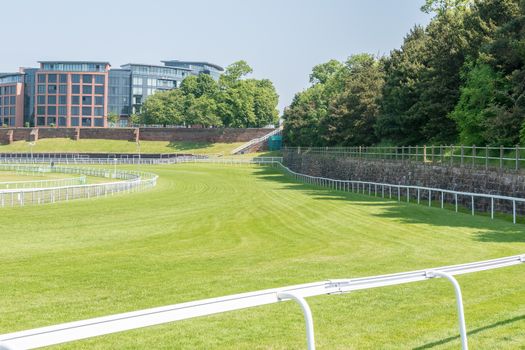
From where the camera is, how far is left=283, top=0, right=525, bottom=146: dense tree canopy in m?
34.2

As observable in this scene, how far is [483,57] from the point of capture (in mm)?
36625

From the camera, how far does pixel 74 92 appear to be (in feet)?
504

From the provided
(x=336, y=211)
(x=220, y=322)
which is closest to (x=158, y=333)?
(x=220, y=322)

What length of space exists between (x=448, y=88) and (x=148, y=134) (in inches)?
3601

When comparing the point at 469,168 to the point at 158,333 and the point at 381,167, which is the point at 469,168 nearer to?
the point at 381,167

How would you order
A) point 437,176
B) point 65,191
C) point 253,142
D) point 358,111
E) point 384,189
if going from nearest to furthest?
point 437,176
point 384,189
point 65,191
point 358,111
point 253,142

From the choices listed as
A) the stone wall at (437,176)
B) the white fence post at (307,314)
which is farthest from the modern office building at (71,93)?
the white fence post at (307,314)

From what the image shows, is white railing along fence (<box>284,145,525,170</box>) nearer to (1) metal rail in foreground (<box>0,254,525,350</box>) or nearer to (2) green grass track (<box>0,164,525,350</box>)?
(2) green grass track (<box>0,164,525,350</box>)

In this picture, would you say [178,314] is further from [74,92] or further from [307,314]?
[74,92]

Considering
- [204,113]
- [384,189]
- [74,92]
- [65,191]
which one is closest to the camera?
[384,189]

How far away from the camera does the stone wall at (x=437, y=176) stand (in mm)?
27422

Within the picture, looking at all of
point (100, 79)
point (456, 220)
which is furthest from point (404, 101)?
point (100, 79)

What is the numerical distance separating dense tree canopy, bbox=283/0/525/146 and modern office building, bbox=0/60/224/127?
9200cm

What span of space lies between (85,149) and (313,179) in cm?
8077
